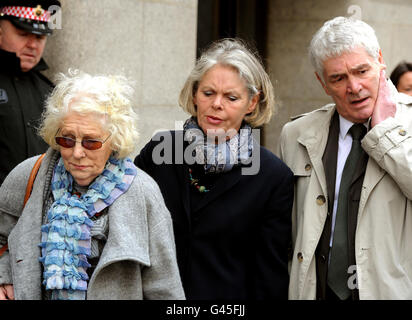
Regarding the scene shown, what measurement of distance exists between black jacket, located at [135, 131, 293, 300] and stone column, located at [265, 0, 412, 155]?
3981 millimetres

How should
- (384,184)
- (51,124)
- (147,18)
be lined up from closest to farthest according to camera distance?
(51,124)
(384,184)
(147,18)

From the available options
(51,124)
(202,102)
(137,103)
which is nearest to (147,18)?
(137,103)

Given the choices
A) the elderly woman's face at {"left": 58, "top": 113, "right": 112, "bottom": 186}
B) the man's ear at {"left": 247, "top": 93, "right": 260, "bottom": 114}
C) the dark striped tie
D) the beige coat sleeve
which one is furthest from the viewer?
the man's ear at {"left": 247, "top": 93, "right": 260, "bottom": 114}

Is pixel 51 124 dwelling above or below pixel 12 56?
below

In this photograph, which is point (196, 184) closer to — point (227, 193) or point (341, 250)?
point (227, 193)

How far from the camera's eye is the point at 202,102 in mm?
3191

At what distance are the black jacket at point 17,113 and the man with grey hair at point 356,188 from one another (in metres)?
1.81

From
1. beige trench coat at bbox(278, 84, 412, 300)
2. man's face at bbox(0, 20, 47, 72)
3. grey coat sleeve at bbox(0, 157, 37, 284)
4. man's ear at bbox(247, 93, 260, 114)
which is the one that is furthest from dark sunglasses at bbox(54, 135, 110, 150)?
man's face at bbox(0, 20, 47, 72)

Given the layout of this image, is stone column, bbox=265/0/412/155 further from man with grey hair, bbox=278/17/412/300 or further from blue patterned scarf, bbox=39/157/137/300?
blue patterned scarf, bbox=39/157/137/300

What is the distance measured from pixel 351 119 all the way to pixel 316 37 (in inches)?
18.2

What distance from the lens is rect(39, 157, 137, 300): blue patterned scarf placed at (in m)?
2.59

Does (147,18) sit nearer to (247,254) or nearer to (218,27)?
(218,27)

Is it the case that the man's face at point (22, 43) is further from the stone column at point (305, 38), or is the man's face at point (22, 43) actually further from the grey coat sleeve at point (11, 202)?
the stone column at point (305, 38)

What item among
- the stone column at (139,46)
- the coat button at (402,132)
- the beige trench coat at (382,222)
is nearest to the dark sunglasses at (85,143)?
the beige trench coat at (382,222)
